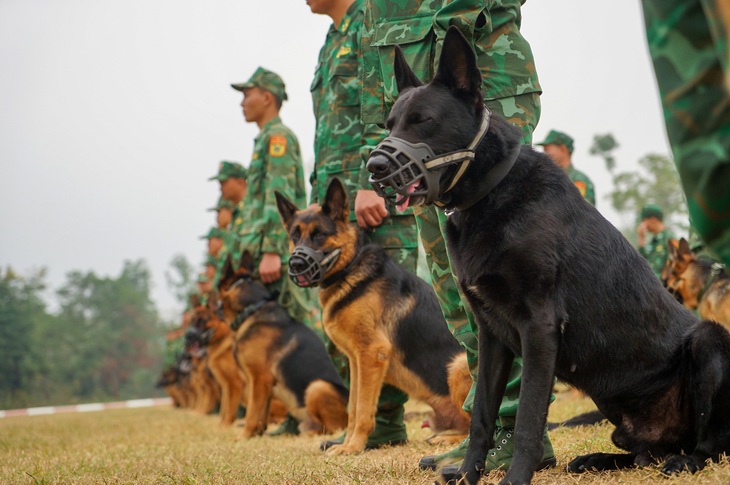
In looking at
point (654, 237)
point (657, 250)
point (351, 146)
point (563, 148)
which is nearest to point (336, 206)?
point (351, 146)

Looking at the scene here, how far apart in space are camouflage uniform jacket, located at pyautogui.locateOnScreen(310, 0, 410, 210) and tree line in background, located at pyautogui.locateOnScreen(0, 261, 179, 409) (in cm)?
3732

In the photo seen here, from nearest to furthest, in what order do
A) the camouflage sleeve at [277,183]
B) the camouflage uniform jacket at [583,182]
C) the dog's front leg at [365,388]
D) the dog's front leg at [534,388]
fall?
1. the dog's front leg at [534,388]
2. the dog's front leg at [365,388]
3. the camouflage sleeve at [277,183]
4. the camouflage uniform jacket at [583,182]

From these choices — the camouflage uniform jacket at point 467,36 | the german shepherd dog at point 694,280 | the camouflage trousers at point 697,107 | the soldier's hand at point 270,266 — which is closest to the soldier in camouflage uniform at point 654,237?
the german shepherd dog at point 694,280

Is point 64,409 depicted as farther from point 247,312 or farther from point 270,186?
point 270,186

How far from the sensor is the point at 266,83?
8555mm

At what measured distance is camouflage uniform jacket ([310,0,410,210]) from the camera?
5516mm

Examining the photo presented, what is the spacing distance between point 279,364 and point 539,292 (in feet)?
18.6

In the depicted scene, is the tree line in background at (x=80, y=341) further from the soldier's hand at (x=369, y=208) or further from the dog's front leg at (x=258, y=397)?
the soldier's hand at (x=369, y=208)

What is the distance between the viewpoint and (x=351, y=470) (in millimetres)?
3568

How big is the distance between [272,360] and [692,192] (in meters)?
6.83

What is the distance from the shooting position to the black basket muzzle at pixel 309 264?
212 inches

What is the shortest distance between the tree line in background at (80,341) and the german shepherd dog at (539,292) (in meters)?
39.9

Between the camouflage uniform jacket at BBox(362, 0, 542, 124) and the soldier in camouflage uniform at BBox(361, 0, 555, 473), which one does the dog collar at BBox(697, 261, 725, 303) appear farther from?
the camouflage uniform jacket at BBox(362, 0, 542, 124)

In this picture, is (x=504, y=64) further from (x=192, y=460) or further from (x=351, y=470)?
(x=192, y=460)
